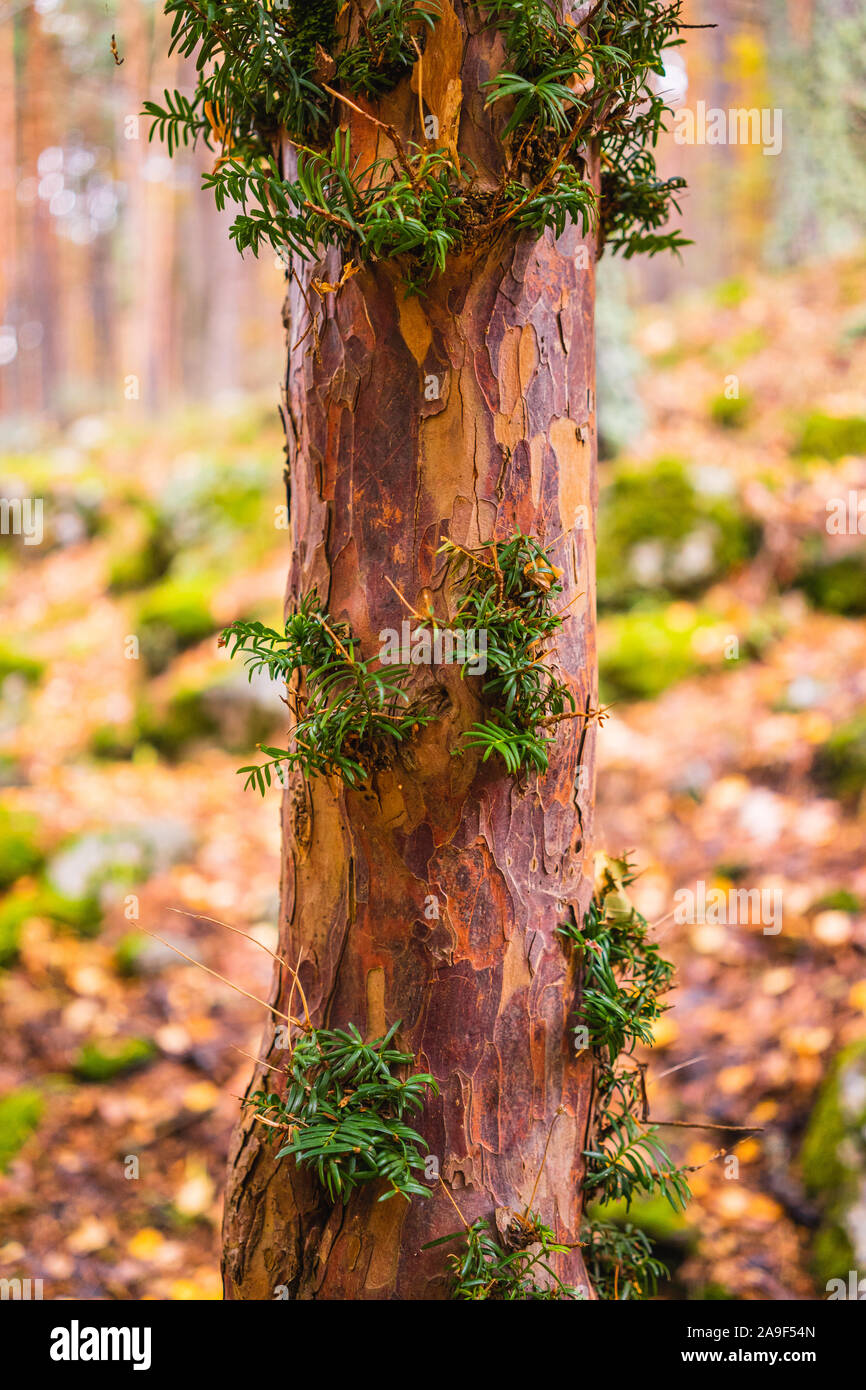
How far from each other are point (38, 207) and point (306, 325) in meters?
16.7

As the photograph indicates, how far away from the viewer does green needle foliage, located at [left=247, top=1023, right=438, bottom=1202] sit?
1.33 meters

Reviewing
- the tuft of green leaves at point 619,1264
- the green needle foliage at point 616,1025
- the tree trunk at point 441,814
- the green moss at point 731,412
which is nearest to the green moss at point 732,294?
the green moss at point 731,412

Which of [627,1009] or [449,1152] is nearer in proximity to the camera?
[449,1152]

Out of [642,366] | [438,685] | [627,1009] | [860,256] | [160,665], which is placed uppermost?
[860,256]

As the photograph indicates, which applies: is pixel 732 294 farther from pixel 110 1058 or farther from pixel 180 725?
pixel 110 1058

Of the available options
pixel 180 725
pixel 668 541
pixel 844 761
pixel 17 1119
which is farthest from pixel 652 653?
pixel 17 1119

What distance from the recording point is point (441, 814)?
55.6 inches

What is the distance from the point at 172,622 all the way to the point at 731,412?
4708 mm

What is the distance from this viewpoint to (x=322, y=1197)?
148 cm

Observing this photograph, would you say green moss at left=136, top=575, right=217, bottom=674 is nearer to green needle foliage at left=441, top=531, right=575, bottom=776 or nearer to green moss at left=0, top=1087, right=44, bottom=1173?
green moss at left=0, top=1087, right=44, bottom=1173

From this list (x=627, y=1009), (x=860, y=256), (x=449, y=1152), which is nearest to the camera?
(x=449, y=1152)

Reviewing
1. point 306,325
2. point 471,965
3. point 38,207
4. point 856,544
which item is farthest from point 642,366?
point 38,207

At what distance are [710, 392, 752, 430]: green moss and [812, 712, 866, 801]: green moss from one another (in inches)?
123
